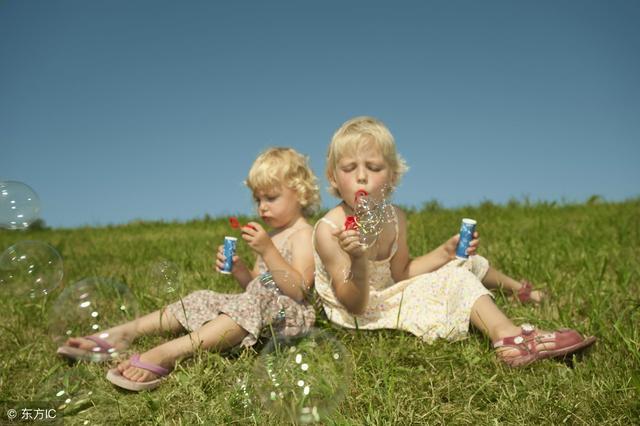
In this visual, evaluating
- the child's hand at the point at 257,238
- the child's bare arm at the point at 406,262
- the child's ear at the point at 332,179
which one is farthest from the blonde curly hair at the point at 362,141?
the child's hand at the point at 257,238

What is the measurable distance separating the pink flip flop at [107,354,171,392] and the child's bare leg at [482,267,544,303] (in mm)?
2143

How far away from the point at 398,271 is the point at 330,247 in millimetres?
632

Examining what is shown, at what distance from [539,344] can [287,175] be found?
5.68 feet

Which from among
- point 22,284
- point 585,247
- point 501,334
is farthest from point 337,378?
point 585,247

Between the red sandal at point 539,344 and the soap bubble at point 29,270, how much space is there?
2568mm

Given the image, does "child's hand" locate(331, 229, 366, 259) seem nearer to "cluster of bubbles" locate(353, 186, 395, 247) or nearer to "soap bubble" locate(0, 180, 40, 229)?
"cluster of bubbles" locate(353, 186, 395, 247)

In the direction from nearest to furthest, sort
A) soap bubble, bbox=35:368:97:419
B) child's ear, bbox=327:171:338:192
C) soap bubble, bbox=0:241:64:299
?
soap bubble, bbox=35:368:97:419
child's ear, bbox=327:171:338:192
soap bubble, bbox=0:241:64:299

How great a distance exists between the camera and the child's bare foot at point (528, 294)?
3699 mm

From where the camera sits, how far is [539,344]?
2.66 m

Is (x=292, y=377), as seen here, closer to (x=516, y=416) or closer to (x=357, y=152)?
(x=516, y=416)

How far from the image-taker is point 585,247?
5.14 metres

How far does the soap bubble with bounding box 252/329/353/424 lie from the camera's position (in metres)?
2.15

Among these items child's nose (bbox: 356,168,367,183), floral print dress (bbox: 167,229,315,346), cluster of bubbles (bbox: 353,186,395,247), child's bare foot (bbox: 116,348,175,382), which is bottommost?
child's bare foot (bbox: 116,348,175,382)

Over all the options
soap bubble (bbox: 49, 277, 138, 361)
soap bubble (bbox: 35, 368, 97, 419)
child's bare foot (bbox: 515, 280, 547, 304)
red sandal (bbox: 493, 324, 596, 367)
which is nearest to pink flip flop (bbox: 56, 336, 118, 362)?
soap bubble (bbox: 49, 277, 138, 361)
